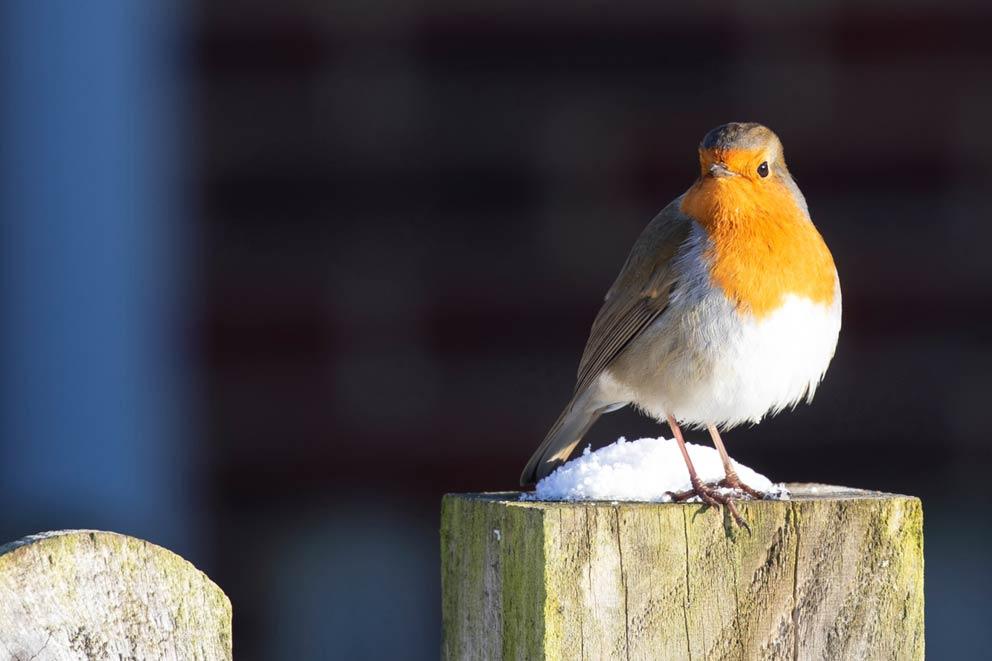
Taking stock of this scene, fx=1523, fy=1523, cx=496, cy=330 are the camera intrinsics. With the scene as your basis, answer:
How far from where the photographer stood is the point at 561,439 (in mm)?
3096

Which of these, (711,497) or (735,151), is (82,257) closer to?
(735,151)

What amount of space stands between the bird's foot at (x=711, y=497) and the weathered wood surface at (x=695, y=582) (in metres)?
0.02

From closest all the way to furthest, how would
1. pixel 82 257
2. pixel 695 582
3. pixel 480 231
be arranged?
pixel 695 582
pixel 480 231
pixel 82 257

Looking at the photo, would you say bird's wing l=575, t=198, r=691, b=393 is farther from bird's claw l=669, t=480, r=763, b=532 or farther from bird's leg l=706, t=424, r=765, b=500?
bird's claw l=669, t=480, r=763, b=532

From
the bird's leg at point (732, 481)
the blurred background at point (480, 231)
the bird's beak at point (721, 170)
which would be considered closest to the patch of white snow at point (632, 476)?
the bird's leg at point (732, 481)

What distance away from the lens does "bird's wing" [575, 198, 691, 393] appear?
10.1 ft

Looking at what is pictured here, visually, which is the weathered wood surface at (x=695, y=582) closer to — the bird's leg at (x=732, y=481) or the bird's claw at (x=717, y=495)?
the bird's claw at (x=717, y=495)

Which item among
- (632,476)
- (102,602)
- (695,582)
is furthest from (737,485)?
(102,602)

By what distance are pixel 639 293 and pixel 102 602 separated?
1.74m

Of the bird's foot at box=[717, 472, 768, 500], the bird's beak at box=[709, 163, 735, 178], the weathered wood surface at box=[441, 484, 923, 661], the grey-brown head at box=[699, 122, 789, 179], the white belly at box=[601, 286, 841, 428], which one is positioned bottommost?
the weathered wood surface at box=[441, 484, 923, 661]

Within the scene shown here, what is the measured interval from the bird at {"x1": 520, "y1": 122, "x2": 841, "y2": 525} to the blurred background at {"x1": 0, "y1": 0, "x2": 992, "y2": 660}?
284cm

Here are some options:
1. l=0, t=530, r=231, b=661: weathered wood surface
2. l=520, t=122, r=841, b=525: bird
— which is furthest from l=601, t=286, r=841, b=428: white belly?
l=0, t=530, r=231, b=661: weathered wood surface

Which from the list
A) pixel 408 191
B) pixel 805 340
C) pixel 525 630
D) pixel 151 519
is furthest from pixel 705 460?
pixel 151 519

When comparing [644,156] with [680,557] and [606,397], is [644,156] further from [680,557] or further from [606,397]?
[680,557]
